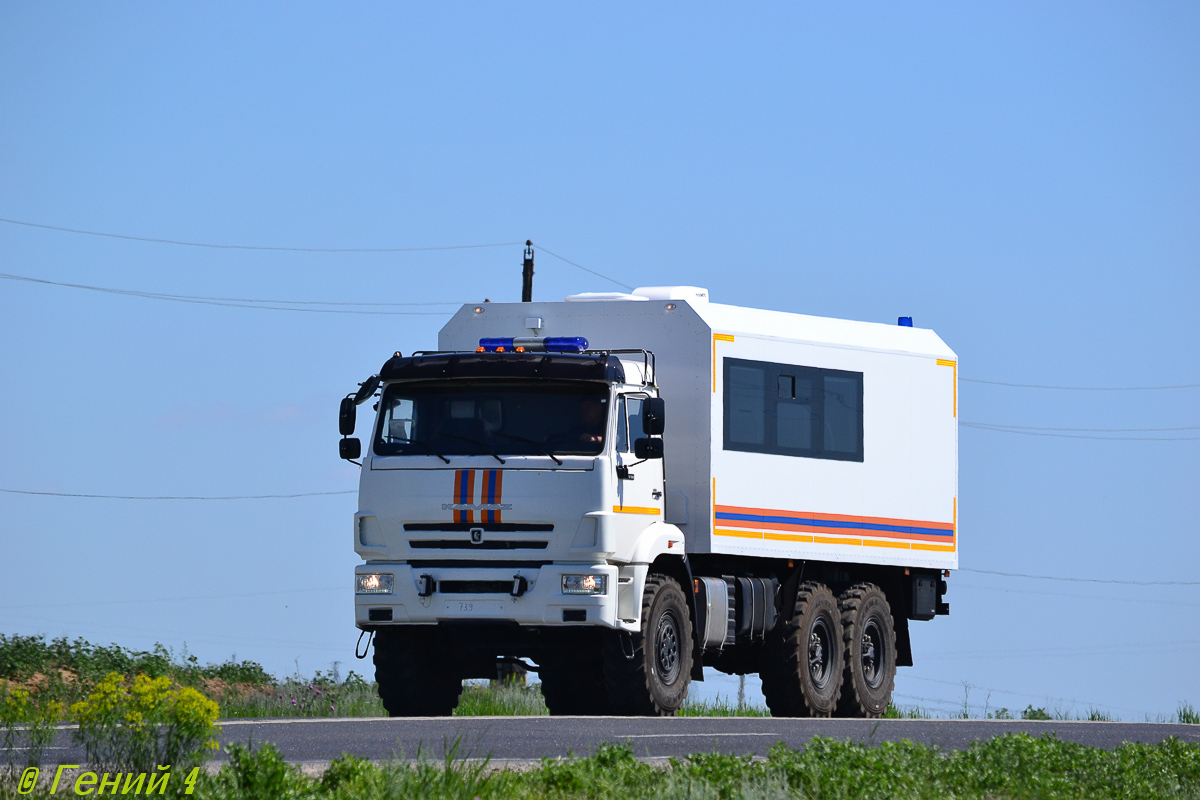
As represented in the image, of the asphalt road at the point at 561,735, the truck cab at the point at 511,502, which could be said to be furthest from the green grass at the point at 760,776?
the truck cab at the point at 511,502

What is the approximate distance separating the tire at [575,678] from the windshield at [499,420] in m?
1.94

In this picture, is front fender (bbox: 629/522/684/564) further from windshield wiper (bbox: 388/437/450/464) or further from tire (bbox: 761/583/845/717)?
tire (bbox: 761/583/845/717)

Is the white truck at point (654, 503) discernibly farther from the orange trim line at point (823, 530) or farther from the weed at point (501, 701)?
the weed at point (501, 701)

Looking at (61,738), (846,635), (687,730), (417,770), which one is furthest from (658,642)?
(417,770)

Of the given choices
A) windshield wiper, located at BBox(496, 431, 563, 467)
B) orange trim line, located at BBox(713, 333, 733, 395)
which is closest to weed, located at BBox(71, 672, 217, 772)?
windshield wiper, located at BBox(496, 431, 563, 467)

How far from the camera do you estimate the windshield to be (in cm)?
1769

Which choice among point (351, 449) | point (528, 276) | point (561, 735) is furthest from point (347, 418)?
point (528, 276)

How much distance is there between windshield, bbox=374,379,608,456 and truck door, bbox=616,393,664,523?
274mm

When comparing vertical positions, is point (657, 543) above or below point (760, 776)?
above

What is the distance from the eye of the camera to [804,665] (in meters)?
20.9

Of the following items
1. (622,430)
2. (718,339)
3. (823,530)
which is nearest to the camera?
(622,430)

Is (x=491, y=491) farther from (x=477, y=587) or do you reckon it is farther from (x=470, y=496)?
(x=477, y=587)

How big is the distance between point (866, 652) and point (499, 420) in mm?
6983

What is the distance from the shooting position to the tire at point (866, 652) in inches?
862
